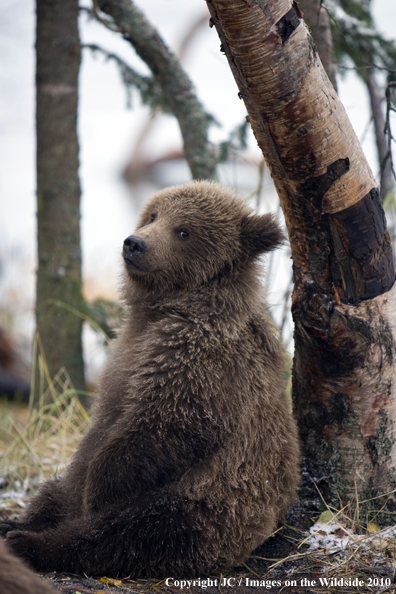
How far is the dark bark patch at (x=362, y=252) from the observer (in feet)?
9.59

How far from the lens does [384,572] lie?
9.36 feet

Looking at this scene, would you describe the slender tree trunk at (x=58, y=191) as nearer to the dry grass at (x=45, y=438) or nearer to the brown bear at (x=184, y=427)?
the dry grass at (x=45, y=438)

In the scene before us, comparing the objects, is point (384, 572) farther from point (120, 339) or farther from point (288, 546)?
point (120, 339)

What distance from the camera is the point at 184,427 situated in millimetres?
2887

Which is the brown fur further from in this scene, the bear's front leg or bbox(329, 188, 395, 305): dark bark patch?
bbox(329, 188, 395, 305): dark bark patch

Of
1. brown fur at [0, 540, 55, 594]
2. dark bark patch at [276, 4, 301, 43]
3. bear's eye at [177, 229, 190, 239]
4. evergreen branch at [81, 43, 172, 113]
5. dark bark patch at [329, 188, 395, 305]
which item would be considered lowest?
brown fur at [0, 540, 55, 594]

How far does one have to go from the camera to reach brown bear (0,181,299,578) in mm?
2846

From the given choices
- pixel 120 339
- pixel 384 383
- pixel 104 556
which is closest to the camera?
pixel 104 556

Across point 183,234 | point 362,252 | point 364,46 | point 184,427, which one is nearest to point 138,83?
point 364,46

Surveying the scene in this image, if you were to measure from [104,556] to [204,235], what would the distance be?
171 cm

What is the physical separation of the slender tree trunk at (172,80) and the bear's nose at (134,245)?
216cm

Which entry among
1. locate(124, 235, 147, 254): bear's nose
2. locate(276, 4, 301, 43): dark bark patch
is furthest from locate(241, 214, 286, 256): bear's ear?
locate(276, 4, 301, 43): dark bark patch

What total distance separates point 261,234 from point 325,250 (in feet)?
1.35

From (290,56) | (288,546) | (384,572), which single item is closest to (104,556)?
(288,546)
